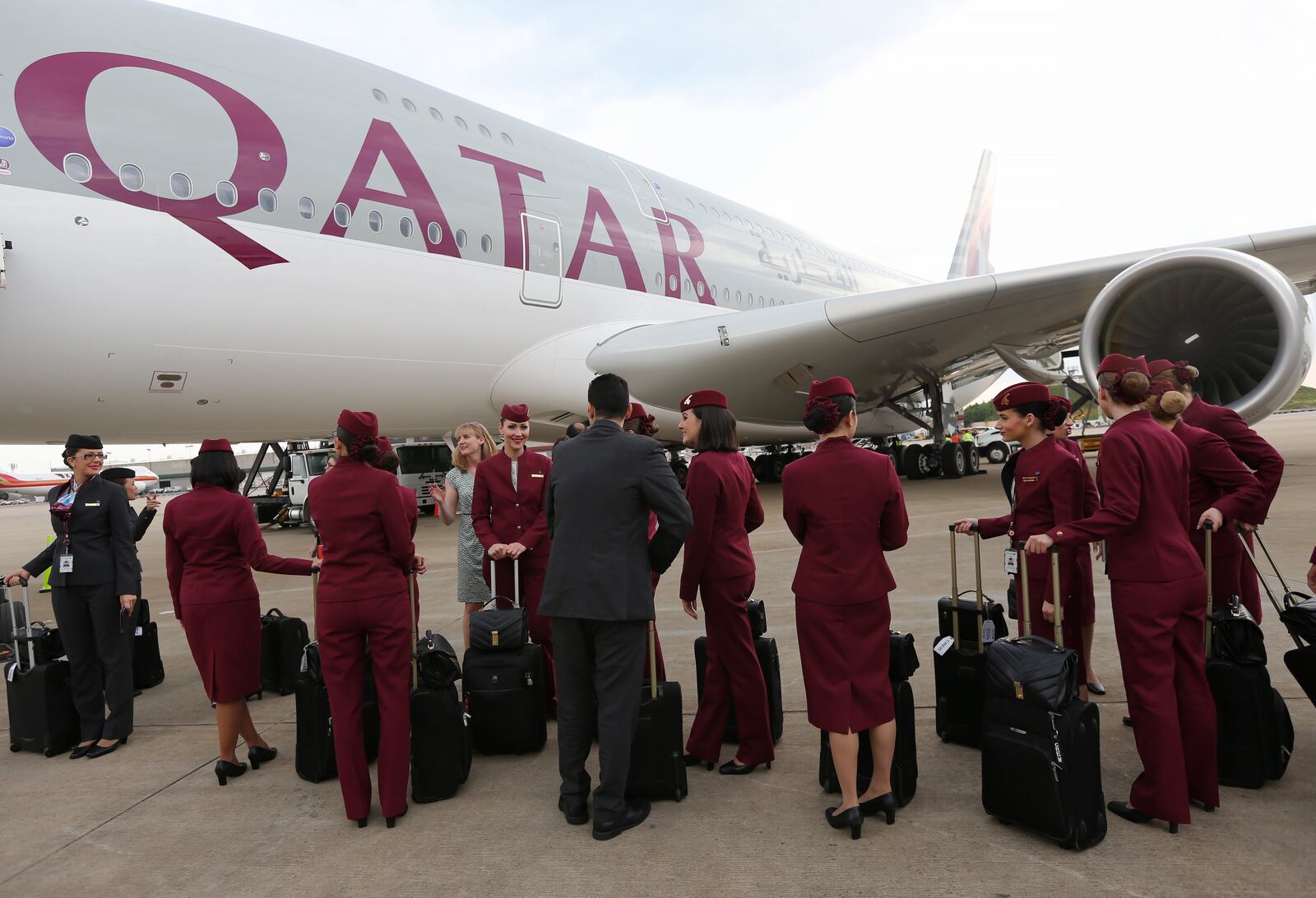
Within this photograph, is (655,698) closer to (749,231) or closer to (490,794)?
(490,794)

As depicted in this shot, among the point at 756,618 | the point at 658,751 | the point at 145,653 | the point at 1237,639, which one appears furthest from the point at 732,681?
the point at 145,653

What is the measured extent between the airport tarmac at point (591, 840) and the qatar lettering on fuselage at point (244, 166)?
369 centimetres

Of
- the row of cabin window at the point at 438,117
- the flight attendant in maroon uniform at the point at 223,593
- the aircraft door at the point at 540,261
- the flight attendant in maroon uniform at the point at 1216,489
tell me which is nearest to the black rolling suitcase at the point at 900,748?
the flight attendant in maroon uniform at the point at 1216,489

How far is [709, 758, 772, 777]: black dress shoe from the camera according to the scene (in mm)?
2908

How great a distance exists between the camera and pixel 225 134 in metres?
5.87

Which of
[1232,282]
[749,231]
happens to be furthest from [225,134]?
[1232,282]

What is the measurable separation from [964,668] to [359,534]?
2257 millimetres

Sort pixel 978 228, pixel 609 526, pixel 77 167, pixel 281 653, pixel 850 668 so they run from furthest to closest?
pixel 978 228 → pixel 77 167 → pixel 281 653 → pixel 609 526 → pixel 850 668

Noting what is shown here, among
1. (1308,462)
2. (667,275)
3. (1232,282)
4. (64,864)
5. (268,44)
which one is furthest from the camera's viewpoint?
(1308,462)

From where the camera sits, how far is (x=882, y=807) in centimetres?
249

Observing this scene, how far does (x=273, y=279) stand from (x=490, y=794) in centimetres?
474

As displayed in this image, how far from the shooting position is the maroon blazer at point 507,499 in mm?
3688

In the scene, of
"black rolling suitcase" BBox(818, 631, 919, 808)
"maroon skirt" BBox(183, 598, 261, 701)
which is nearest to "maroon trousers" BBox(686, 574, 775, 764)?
"black rolling suitcase" BBox(818, 631, 919, 808)

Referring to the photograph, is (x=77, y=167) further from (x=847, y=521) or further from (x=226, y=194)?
(x=847, y=521)
